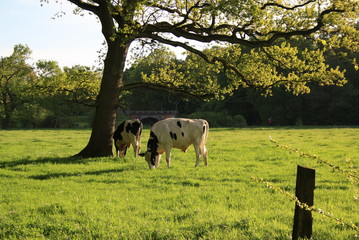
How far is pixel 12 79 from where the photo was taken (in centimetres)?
7462

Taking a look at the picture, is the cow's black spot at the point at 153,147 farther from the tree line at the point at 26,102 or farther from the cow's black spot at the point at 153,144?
the tree line at the point at 26,102

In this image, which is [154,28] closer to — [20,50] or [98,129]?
[98,129]

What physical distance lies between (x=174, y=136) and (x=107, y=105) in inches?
170

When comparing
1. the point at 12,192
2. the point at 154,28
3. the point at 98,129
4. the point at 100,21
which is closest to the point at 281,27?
the point at 154,28

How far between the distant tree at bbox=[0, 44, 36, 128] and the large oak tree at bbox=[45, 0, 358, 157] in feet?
194

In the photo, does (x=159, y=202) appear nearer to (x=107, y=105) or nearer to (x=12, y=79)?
(x=107, y=105)

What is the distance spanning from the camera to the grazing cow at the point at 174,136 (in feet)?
50.6

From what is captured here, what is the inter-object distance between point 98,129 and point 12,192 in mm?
7855

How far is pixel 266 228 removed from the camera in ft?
21.6

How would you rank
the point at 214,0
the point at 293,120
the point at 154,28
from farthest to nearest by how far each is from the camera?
the point at 293,120 < the point at 154,28 < the point at 214,0

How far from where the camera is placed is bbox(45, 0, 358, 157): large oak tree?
1527cm

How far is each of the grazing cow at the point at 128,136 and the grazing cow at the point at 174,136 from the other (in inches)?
132

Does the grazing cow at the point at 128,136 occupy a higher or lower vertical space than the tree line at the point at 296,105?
lower

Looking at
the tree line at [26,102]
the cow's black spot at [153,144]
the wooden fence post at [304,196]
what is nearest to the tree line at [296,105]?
the tree line at [26,102]
